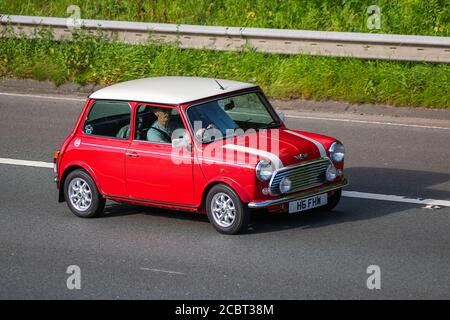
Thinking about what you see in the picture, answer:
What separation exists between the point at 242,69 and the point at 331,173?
759 centimetres

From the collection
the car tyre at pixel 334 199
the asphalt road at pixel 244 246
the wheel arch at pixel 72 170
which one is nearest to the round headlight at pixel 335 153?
the car tyre at pixel 334 199

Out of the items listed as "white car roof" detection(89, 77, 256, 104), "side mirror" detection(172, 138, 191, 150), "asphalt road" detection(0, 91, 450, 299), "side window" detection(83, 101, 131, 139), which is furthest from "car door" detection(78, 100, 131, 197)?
→ "side mirror" detection(172, 138, 191, 150)

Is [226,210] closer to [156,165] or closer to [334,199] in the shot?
[156,165]

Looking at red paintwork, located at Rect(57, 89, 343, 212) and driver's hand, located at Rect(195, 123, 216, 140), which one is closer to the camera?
red paintwork, located at Rect(57, 89, 343, 212)

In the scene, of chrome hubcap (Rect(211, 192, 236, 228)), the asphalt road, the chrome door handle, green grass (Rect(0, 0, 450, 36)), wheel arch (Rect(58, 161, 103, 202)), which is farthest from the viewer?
green grass (Rect(0, 0, 450, 36))

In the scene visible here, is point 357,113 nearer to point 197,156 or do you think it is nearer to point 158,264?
point 197,156

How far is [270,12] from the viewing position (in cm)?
2095

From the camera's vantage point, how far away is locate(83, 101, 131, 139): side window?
1264 cm

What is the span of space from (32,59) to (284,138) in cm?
1020

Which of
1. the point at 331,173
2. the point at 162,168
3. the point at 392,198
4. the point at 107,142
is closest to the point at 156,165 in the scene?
the point at 162,168

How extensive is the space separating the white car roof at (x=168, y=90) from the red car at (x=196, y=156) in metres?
0.01

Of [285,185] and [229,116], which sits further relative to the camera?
[229,116]

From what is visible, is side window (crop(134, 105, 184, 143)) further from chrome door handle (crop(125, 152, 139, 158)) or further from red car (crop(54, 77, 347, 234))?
chrome door handle (crop(125, 152, 139, 158))

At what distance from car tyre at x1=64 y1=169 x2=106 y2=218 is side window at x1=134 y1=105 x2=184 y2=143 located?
2.84 ft
